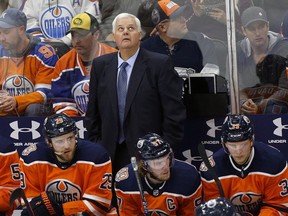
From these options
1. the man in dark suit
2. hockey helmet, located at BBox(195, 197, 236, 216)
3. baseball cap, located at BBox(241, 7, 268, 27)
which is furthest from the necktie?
hockey helmet, located at BBox(195, 197, 236, 216)

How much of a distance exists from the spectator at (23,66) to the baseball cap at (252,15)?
149 cm

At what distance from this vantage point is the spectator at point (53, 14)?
26.3 ft

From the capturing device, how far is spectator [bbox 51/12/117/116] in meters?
7.68

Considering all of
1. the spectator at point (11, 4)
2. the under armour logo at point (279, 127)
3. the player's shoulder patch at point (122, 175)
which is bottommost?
the under armour logo at point (279, 127)

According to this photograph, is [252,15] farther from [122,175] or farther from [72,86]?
[122,175]

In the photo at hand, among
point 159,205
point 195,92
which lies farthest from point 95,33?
point 159,205

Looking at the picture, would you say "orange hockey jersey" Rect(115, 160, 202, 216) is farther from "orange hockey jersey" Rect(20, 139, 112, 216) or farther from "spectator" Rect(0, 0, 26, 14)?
"spectator" Rect(0, 0, 26, 14)

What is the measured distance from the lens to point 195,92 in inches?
294

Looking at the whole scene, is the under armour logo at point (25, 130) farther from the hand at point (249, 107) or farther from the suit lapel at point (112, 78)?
the hand at point (249, 107)

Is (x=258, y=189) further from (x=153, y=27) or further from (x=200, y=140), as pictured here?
(x=153, y=27)

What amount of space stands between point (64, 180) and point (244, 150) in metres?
1.25

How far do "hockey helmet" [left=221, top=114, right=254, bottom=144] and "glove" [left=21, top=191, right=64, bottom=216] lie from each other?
3.93ft

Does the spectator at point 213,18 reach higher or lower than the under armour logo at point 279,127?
higher

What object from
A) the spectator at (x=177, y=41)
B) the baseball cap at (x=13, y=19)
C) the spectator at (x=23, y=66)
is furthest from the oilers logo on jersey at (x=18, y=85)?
the spectator at (x=177, y=41)
